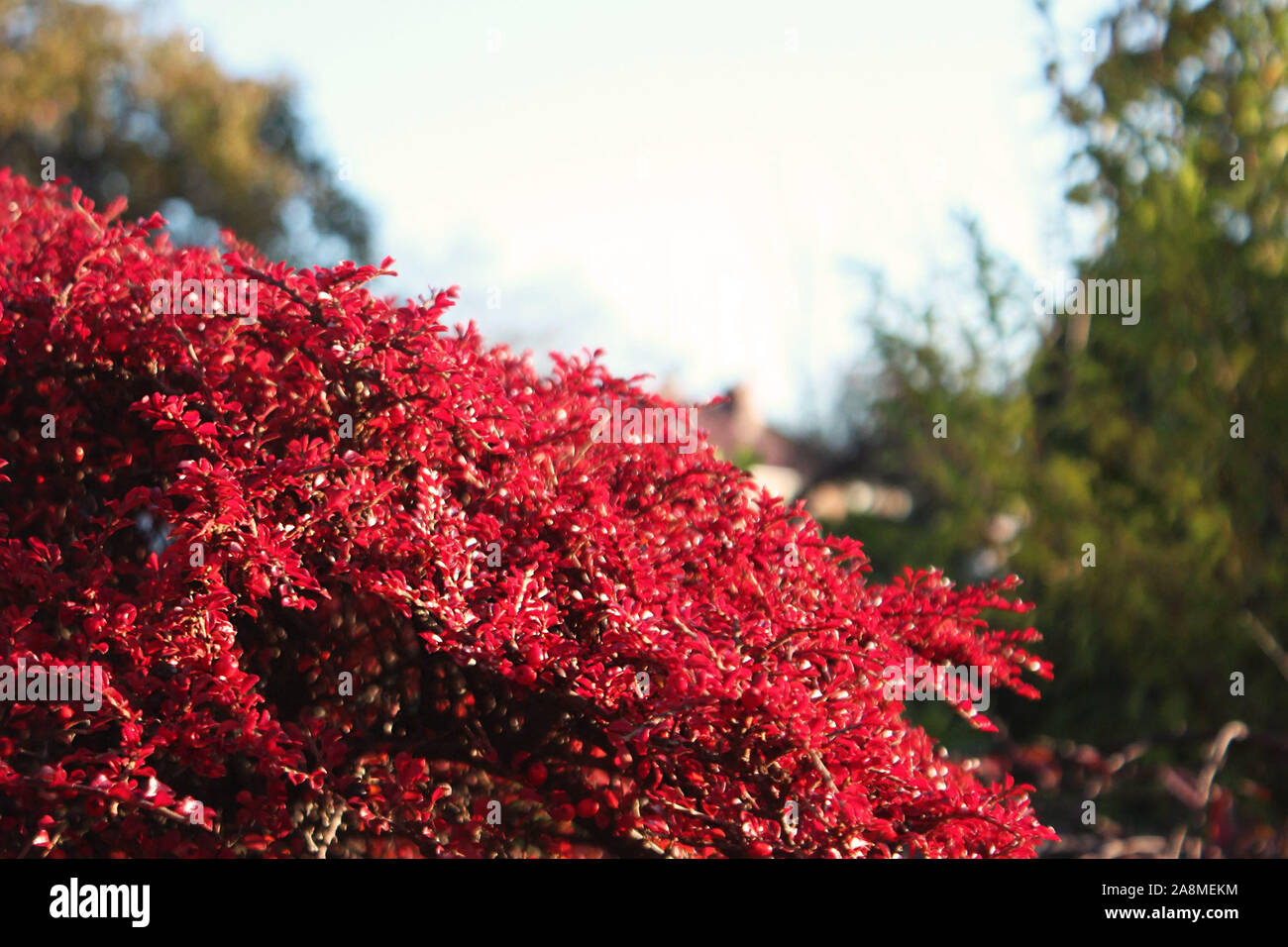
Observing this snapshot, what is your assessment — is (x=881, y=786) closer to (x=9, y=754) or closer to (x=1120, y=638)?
(x=9, y=754)

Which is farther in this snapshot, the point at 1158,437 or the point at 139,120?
the point at 139,120

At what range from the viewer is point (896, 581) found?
2998 mm

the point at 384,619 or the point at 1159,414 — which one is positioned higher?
the point at 1159,414

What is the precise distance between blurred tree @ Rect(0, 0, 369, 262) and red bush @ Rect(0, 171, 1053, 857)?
1714 centimetres

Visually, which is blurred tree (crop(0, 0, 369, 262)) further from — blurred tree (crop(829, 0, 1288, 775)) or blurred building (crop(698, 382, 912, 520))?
blurred tree (crop(829, 0, 1288, 775))

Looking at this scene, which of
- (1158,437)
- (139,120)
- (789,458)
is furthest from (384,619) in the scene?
(789,458)

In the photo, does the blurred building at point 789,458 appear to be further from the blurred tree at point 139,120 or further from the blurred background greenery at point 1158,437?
the blurred background greenery at point 1158,437

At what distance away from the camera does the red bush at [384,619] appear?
8.01 ft

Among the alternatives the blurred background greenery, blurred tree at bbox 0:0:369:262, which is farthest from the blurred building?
the blurred background greenery

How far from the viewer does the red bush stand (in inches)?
96.1

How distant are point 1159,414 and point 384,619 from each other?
727 cm

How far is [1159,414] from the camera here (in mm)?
8453

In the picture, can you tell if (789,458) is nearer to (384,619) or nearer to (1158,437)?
(1158,437)

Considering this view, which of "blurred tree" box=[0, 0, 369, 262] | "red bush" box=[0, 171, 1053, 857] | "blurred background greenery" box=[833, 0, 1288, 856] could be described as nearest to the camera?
"red bush" box=[0, 171, 1053, 857]
